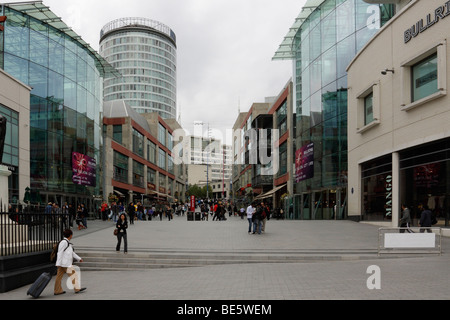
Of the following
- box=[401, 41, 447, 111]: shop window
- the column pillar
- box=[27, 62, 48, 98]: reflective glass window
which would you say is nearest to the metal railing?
box=[401, 41, 447, 111]: shop window

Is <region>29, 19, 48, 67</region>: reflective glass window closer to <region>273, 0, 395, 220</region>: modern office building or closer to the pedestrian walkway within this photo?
the pedestrian walkway

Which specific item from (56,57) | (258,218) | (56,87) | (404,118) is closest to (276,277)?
(258,218)

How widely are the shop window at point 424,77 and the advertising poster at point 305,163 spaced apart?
1642 centimetres

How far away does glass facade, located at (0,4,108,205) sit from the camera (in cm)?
3284

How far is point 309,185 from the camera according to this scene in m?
39.4

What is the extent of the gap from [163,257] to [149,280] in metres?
3.11

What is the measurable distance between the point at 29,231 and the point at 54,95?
87.7 ft

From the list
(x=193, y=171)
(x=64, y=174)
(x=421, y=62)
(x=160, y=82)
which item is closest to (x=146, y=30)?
(x=160, y=82)

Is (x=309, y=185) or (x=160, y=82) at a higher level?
(x=160, y=82)

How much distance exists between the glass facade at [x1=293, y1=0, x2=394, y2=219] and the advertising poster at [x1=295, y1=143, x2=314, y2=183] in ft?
1.66

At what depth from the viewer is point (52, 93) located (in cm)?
3631

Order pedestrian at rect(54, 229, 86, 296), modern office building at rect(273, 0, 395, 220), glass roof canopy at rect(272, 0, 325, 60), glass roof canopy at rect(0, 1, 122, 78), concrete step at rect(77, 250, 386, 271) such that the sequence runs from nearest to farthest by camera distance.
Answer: pedestrian at rect(54, 229, 86, 296) < concrete step at rect(77, 250, 386, 271) < modern office building at rect(273, 0, 395, 220) < glass roof canopy at rect(0, 1, 122, 78) < glass roof canopy at rect(272, 0, 325, 60)

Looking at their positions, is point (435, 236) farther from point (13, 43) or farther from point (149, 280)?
point (13, 43)

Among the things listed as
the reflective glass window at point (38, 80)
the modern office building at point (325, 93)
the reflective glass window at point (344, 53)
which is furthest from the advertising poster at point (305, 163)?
the reflective glass window at point (38, 80)
